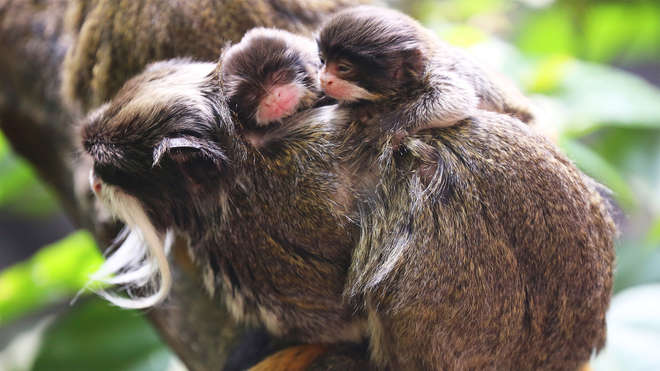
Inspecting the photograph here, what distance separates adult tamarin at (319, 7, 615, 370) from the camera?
1.13 m

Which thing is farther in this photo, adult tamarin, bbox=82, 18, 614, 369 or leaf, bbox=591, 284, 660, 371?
leaf, bbox=591, 284, 660, 371

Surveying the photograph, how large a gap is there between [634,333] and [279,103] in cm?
135

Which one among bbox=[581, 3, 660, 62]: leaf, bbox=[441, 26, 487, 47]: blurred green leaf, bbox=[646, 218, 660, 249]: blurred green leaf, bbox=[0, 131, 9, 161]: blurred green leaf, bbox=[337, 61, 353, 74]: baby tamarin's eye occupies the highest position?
bbox=[337, 61, 353, 74]: baby tamarin's eye

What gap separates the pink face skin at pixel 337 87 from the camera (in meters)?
1.20

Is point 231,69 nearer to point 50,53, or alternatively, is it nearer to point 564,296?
point 564,296

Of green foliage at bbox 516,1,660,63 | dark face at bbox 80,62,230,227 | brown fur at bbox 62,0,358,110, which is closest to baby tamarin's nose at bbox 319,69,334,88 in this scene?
dark face at bbox 80,62,230,227

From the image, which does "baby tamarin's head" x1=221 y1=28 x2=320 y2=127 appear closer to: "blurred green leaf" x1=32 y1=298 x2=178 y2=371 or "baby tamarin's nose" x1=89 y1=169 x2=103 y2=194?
"baby tamarin's nose" x1=89 y1=169 x2=103 y2=194

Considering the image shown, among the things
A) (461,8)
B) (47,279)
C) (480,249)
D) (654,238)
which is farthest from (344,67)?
(461,8)

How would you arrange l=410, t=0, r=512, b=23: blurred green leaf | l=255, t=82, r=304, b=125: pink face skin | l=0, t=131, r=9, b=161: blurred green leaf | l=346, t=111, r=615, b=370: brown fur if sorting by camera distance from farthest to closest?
1. l=410, t=0, r=512, b=23: blurred green leaf
2. l=0, t=131, r=9, b=161: blurred green leaf
3. l=255, t=82, r=304, b=125: pink face skin
4. l=346, t=111, r=615, b=370: brown fur

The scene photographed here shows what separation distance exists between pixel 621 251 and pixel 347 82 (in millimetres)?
1588

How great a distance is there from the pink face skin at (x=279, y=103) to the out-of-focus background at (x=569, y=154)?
2.41 feet

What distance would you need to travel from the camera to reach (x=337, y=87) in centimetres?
120

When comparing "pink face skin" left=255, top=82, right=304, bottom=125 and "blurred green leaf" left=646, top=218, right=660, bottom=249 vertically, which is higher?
"pink face skin" left=255, top=82, right=304, bottom=125

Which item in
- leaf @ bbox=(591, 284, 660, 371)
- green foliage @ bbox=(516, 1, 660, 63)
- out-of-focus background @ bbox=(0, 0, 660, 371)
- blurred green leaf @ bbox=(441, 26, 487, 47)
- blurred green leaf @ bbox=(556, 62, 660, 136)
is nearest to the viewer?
leaf @ bbox=(591, 284, 660, 371)
